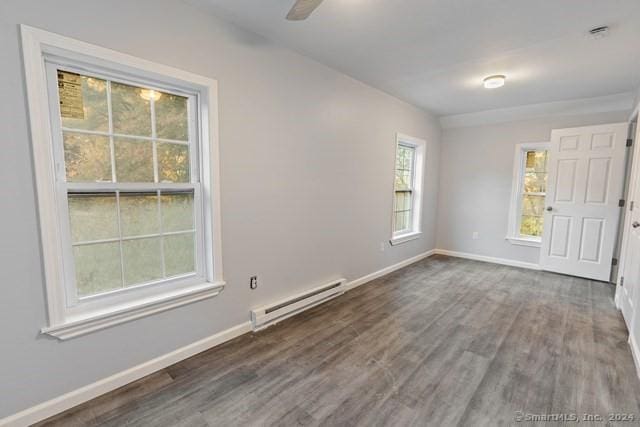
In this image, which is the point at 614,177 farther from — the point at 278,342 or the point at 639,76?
the point at 278,342

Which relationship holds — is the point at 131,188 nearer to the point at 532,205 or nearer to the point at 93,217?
the point at 93,217

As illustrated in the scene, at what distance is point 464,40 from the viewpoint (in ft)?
7.64

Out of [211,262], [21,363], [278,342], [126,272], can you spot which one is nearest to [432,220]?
[278,342]

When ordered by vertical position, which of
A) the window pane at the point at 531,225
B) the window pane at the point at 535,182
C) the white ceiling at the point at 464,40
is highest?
the white ceiling at the point at 464,40

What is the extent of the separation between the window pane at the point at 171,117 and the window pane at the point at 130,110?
71 millimetres

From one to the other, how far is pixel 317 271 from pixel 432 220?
304cm

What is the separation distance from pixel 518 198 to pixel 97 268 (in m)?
5.38

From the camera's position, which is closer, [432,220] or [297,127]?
[297,127]

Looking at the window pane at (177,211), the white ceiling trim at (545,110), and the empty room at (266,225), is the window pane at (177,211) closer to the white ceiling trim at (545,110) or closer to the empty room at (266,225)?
the empty room at (266,225)

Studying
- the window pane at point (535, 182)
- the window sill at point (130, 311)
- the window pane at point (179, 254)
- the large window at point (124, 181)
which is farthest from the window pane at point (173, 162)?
the window pane at point (535, 182)

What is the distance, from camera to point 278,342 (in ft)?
7.57

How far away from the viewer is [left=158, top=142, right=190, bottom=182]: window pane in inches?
78.4

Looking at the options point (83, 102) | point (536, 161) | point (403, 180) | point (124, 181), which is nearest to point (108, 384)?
point (124, 181)

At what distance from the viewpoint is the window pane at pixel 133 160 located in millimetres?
1795
